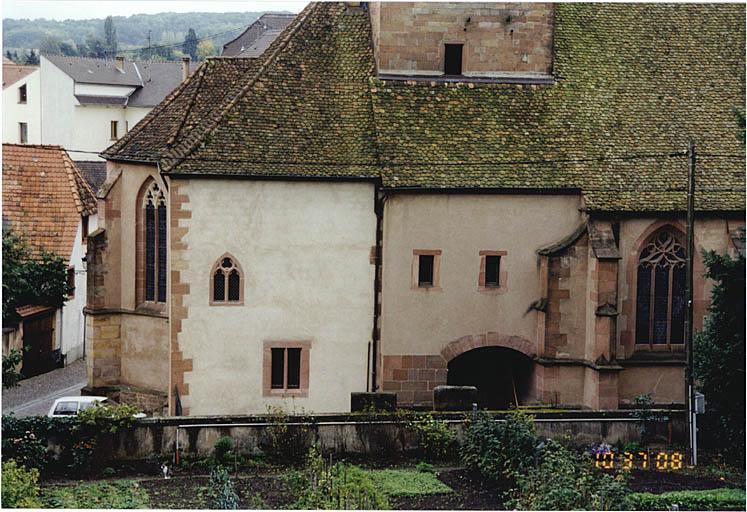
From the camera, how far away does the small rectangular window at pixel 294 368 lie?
3450 cm

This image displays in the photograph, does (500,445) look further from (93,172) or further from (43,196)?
(93,172)

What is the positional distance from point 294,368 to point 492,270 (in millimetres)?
5806

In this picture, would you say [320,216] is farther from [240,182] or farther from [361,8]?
[361,8]

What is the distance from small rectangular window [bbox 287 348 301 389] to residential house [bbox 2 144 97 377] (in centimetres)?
1365

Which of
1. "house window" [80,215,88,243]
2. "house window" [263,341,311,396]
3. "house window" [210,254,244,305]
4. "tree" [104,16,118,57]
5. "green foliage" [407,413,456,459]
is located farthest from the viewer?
"tree" [104,16,118,57]

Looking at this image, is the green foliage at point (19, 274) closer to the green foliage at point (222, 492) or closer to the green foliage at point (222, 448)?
the green foliage at point (222, 448)

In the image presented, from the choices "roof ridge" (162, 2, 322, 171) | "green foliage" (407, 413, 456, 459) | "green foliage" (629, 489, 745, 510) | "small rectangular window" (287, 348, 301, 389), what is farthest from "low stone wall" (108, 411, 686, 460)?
"roof ridge" (162, 2, 322, 171)

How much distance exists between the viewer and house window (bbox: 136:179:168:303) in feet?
119

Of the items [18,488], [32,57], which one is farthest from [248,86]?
[32,57]

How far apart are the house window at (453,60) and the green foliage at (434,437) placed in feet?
38.3

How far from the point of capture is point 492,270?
35.1 meters

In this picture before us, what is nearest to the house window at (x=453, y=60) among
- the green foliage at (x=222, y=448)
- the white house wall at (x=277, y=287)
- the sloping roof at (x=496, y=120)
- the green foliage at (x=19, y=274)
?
the sloping roof at (x=496, y=120)

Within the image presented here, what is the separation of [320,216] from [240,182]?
7.34 feet

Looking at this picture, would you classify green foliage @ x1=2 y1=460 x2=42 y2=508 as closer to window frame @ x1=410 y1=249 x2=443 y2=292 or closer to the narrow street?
window frame @ x1=410 y1=249 x2=443 y2=292
